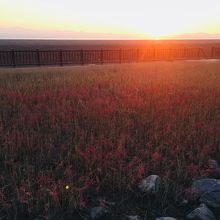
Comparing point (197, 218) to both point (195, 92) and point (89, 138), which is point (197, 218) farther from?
point (195, 92)

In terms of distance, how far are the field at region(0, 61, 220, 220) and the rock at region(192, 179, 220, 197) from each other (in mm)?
137

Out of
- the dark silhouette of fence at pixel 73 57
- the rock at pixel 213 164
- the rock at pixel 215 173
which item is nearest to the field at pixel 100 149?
the rock at pixel 213 164

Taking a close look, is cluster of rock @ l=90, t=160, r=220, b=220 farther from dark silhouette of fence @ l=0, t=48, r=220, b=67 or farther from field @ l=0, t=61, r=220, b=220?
dark silhouette of fence @ l=0, t=48, r=220, b=67

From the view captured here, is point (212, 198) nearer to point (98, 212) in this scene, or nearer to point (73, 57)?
point (98, 212)

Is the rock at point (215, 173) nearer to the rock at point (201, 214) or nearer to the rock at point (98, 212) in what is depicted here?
the rock at point (201, 214)

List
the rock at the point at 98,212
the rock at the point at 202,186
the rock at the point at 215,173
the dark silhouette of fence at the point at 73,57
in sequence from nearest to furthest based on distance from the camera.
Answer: the rock at the point at 98,212 < the rock at the point at 202,186 < the rock at the point at 215,173 < the dark silhouette of fence at the point at 73,57

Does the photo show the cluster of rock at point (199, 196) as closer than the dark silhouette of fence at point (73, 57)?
Yes

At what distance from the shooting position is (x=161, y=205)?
438 centimetres

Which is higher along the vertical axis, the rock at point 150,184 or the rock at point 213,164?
the rock at point 150,184

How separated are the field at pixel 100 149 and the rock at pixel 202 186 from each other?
0.14m

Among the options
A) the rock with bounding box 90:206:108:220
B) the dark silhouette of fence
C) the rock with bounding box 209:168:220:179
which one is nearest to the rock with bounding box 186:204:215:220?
the rock with bounding box 90:206:108:220

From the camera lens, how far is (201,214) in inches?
156

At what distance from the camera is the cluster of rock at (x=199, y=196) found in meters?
4.01

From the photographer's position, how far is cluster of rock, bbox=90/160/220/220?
401 cm
